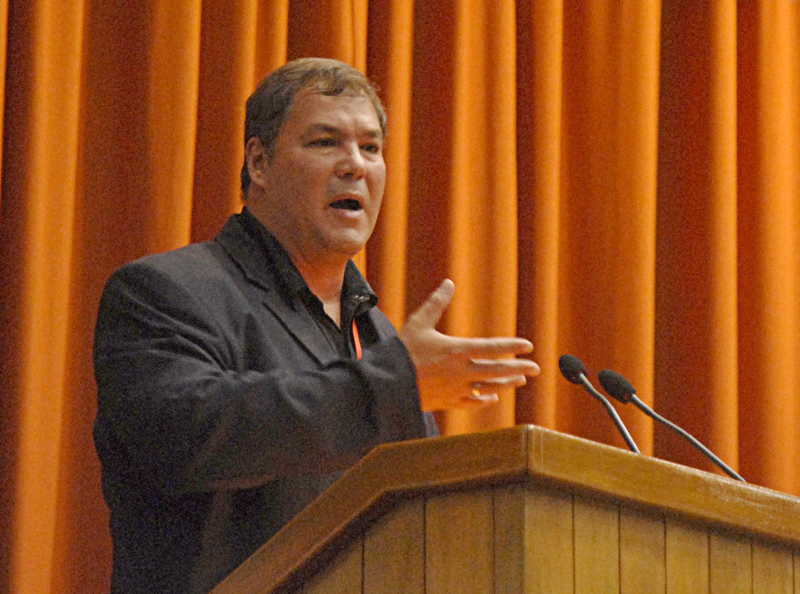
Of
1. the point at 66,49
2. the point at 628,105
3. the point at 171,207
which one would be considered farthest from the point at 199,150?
the point at 628,105

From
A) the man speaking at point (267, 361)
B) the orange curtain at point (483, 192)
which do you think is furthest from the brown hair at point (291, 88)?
the orange curtain at point (483, 192)

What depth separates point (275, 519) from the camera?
1351 mm

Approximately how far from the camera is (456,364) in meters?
1.11

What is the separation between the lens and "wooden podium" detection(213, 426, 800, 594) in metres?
0.84

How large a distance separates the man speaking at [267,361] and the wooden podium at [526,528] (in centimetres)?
22

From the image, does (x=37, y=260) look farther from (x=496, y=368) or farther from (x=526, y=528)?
(x=526, y=528)

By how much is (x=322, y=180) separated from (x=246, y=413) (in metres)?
0.65

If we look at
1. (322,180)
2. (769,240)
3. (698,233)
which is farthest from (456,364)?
(769,240)

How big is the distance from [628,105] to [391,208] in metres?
0.77

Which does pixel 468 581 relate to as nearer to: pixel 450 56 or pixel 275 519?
pixel 275 519

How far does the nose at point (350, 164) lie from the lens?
175 centimetres

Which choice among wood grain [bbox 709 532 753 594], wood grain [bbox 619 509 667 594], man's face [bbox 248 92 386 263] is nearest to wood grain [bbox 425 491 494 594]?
wood grain [bbox 619 509 667 594]

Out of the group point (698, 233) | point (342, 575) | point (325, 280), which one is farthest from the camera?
point (698, 233)

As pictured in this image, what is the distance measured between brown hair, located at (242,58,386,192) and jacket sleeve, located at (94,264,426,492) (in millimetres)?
620
